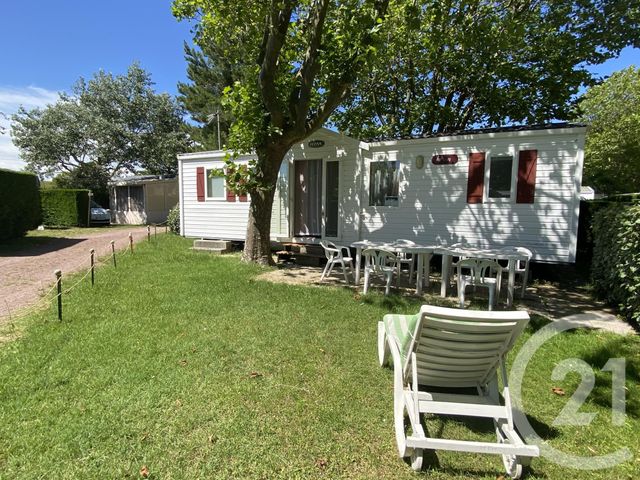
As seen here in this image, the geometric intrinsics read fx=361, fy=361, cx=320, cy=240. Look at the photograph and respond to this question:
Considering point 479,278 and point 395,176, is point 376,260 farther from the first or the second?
point 395,176

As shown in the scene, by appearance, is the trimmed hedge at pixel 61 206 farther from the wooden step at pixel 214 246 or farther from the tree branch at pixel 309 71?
the tree branch at pixel 309 71

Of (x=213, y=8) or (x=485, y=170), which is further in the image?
(x=485, y=170)

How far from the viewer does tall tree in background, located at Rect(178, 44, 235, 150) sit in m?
18.7

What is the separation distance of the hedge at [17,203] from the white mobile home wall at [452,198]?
25.3ft

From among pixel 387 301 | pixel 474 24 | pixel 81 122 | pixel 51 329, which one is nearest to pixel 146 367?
pixel 51 329

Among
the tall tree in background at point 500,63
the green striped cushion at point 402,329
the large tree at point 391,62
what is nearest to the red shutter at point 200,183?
the large tree at point 391,62

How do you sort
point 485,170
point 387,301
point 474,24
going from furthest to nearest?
1. point 474,24
2. point 485,170
3. point 387,301

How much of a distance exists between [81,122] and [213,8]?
73.3ft

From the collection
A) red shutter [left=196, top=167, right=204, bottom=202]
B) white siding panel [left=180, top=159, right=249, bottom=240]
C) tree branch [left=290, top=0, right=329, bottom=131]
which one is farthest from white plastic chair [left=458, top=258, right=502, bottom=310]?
red shutter [left=196, top=167, right=204, bottom=202]

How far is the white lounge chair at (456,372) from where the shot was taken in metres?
2.12

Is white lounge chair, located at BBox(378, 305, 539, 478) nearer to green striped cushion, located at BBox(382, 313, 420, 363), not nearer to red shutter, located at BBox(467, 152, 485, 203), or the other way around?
green striped cushion, located at BBox(382, 313, 420, 363)

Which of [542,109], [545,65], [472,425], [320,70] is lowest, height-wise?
[472,425]

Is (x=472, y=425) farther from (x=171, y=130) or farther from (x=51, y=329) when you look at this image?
(x=171, y=130)

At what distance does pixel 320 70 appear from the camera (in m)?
7.00
